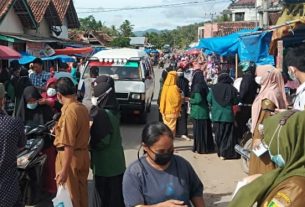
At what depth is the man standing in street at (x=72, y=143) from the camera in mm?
4730

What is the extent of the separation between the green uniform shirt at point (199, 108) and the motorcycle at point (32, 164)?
166 inches

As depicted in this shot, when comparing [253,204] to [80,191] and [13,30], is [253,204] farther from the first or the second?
[13,30]

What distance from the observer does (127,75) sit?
13148 mm

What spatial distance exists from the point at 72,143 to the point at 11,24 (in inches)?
766

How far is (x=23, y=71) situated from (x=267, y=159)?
8.09 m

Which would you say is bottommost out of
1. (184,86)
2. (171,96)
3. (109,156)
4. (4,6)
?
(109,156)

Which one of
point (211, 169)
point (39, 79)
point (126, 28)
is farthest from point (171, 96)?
point (126, 28)

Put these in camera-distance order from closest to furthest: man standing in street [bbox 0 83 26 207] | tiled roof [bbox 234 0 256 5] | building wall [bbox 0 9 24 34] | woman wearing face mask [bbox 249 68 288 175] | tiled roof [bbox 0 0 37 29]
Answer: man standing in street [bbox 0 83 26 207]
woman wearing face mask [bbox 249 68 288 175]
tiled roof [bbox 0 0 37 29]
building wall [bbox 0 9 24 34]
tiled roof [bbox 234 0 256 5]

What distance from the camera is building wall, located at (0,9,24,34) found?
21438 millimetres

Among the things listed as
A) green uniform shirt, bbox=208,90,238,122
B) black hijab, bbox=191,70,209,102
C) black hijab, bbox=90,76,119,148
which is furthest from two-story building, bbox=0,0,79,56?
black hijab, bbox=90,76,119,148

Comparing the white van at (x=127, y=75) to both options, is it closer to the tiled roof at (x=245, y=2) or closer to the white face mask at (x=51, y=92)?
the white face mask at (x=51, y=92)

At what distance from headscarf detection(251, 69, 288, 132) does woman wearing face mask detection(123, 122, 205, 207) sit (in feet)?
9.87

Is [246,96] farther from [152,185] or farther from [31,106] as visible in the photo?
[152,185]

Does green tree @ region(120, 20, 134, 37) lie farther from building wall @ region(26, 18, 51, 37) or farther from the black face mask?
the black face mask
